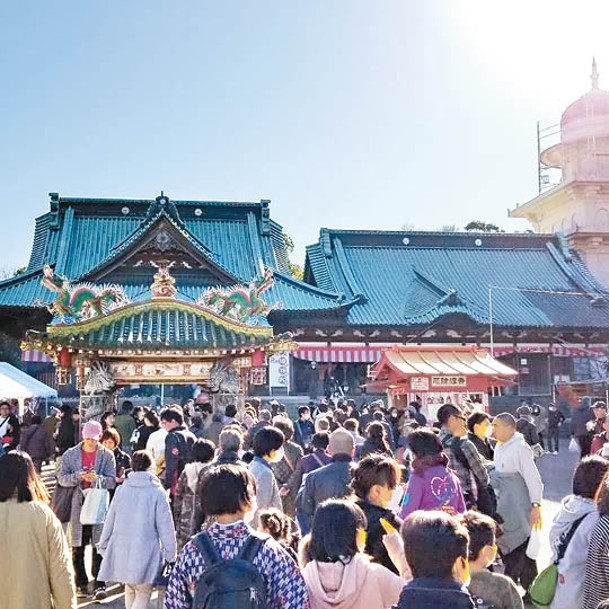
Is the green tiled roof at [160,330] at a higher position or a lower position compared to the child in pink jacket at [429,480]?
higher

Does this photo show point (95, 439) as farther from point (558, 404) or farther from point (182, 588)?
point (558, 404)

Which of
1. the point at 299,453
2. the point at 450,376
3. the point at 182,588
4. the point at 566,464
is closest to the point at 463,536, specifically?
the point at 182,588

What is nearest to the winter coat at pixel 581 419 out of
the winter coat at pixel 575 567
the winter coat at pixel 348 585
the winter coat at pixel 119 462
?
the winter coat at pixel 119 462

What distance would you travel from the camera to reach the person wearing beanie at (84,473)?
6.94m

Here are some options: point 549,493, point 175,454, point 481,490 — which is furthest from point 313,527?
point 549,493

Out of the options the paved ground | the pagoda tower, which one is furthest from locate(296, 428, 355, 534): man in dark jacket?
A: the pagoda tower

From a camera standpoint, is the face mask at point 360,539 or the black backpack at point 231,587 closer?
the black backpack at point 231,587

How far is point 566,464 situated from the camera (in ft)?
55.3

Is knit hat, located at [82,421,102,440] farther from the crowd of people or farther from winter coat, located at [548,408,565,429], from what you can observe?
winter coat, located at [548,408,565,429]

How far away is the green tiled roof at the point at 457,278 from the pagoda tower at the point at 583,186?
3829 mm

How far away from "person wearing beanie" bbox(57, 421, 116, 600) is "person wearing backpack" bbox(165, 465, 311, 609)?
13.3 ft

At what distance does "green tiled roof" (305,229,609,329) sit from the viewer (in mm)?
25803

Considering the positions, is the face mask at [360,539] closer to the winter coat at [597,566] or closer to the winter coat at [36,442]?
the winter coat at [597,566]

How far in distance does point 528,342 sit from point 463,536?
25.0 metres
